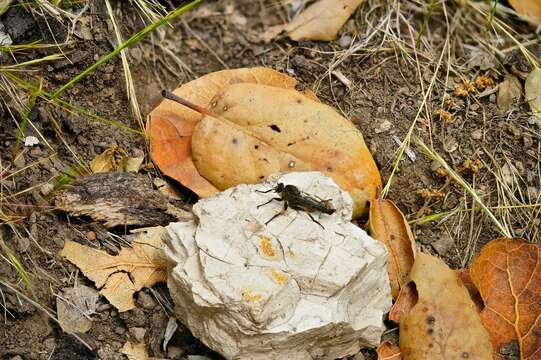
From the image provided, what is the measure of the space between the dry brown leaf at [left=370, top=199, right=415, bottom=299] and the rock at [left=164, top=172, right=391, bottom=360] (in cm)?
12

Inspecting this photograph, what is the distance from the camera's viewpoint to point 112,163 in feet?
9.55

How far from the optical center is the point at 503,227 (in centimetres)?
295

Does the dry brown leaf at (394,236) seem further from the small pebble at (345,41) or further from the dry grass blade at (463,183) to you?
the small pebble at (345,41)

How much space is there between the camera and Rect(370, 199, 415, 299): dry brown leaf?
2.76 meters

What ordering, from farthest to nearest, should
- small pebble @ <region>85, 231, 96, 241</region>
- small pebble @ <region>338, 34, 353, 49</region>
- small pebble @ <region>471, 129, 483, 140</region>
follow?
small pebble @ <region>338, 34, 353, 49</region>
small pebble @ <region>471, 129, 483, 140</region>
small pebble @ <region>85, 231, 96, 241</region>

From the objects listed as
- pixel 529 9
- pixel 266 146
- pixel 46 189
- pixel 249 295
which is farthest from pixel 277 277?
pixel 529 9

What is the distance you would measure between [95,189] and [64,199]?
119mm

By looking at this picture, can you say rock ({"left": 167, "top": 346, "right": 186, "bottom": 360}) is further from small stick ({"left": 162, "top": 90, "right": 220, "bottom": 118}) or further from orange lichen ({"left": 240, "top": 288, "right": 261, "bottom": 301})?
small stick ({"left": 162, "top": 90, "right": 220, "bottom": 118})

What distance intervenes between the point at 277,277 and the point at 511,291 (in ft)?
2.95

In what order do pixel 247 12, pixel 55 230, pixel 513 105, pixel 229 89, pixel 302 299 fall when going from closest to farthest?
pixel 302 299 → pixel 55 230 → pixel 229 89 → pixel 513 105 → pixel 247 12

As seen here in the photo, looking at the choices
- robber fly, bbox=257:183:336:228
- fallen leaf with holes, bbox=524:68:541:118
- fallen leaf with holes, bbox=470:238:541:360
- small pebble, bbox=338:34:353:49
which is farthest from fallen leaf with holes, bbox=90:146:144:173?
fallen leaf with holes, bbox=524:68:541:118

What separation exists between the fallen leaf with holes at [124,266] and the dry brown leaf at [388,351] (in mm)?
833

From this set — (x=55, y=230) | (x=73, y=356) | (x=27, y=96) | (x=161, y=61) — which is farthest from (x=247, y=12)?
(x=73, y=356)

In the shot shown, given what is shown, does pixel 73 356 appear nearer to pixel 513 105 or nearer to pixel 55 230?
pixel 55 230
